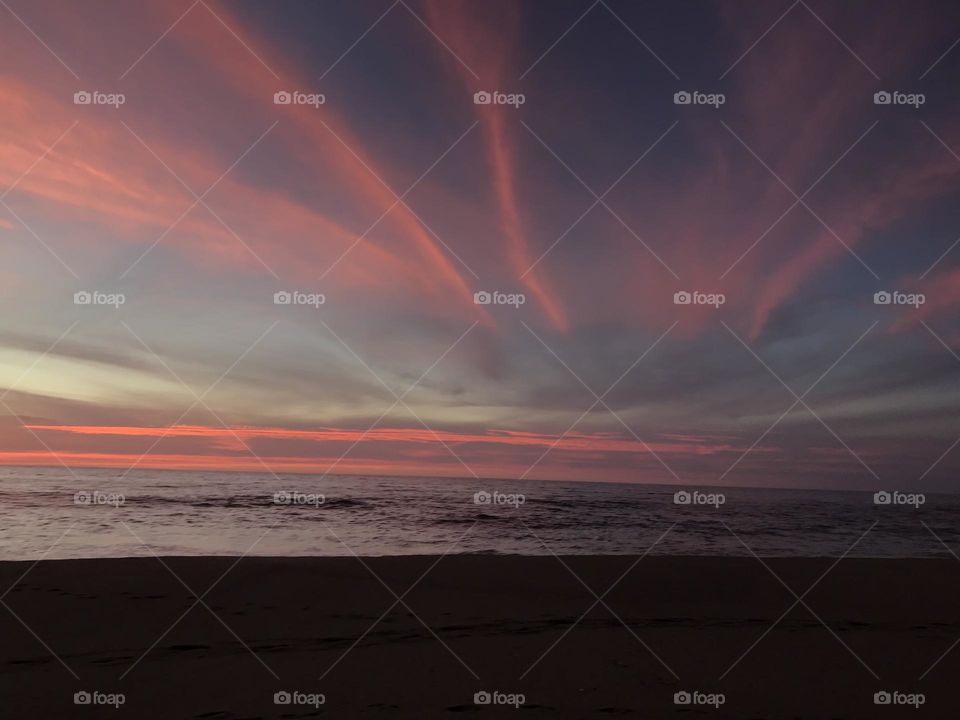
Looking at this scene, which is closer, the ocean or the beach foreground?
the beach foreground

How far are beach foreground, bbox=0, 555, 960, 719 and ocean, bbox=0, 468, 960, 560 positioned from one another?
1.98 metres

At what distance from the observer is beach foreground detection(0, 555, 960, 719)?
6.16 m

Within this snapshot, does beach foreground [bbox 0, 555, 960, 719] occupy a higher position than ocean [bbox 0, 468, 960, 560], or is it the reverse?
ocean [bbox 0, 468, 960, 560]

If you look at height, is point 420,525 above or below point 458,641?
above

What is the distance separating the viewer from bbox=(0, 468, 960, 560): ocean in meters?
18.5

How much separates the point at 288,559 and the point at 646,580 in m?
6.66

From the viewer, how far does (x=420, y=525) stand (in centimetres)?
2525

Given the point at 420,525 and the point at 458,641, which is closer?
the point at 458,641

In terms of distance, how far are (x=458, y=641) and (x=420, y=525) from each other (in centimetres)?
1766

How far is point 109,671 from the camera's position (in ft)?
22.4

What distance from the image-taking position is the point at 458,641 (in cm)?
794

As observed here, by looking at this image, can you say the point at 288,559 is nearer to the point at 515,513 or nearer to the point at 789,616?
the point at 789,616

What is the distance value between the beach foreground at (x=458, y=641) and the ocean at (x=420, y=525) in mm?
1982

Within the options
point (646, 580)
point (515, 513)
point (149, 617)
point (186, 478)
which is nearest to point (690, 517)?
point (515, 513)
